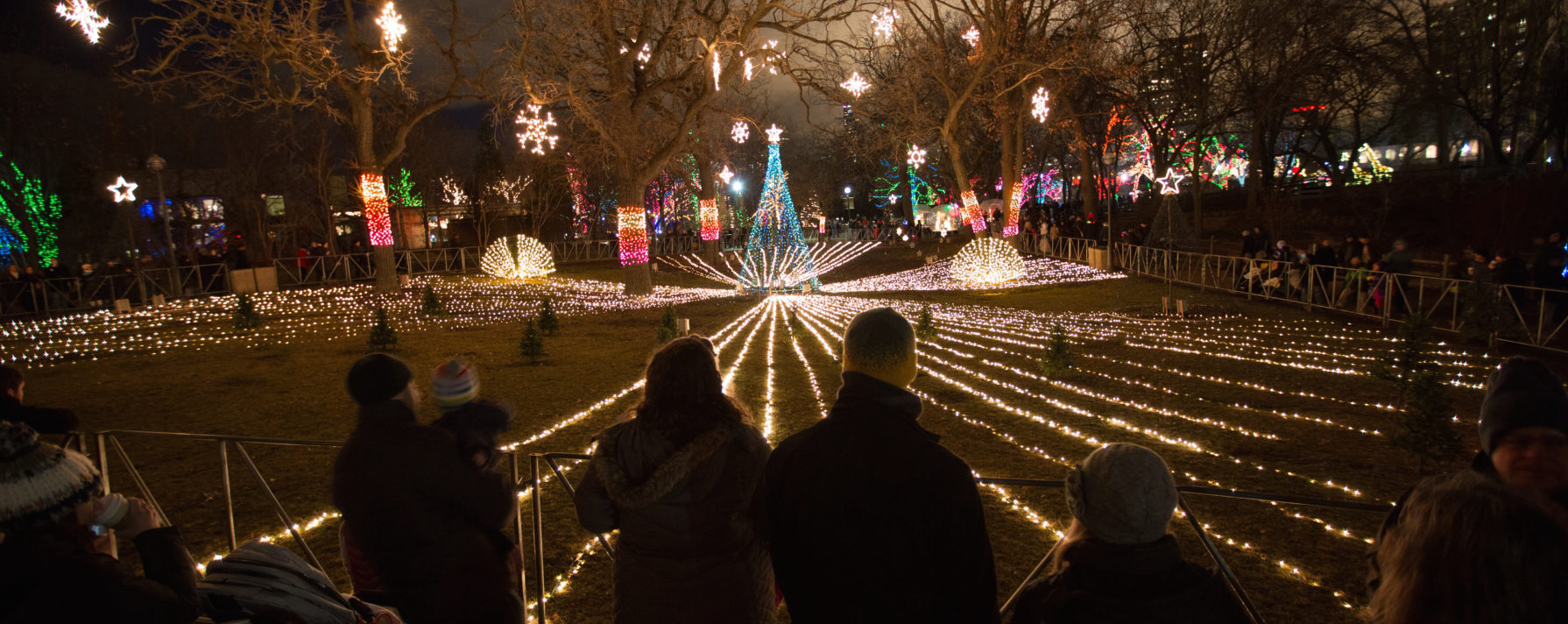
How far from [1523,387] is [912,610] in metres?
2.31

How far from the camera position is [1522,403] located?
2.57 meters

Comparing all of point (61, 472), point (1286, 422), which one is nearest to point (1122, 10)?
point (1286, 422)

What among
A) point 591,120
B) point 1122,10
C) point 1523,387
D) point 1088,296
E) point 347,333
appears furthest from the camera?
point 1122,10

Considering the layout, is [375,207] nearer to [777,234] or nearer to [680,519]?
[777,234]

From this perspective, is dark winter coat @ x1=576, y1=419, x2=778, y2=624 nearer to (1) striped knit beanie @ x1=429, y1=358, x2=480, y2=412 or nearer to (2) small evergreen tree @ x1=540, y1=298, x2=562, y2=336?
(1) striped knit beanie @ x1=429, y1=358, x2=480, y2=412

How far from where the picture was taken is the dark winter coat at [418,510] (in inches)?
99.7

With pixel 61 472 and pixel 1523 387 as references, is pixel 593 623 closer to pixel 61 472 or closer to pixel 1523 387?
pixel 61 472

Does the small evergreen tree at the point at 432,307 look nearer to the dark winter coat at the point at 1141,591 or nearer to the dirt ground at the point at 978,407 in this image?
the dirt ground at the point at 978,407

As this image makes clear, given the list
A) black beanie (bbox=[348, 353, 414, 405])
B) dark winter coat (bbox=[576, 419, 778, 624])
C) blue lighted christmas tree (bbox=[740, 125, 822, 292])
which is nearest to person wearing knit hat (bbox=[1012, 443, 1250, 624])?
dark winter coat (bbox=[576, 419, 778, 624])

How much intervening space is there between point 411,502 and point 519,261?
24714 millimetres

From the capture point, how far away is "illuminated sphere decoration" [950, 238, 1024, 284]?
2125 centimetres

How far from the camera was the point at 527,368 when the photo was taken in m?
10.8

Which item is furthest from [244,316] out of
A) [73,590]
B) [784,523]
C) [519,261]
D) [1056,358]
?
[784,523]

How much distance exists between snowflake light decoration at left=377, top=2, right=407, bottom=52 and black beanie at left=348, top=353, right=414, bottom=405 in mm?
14286
